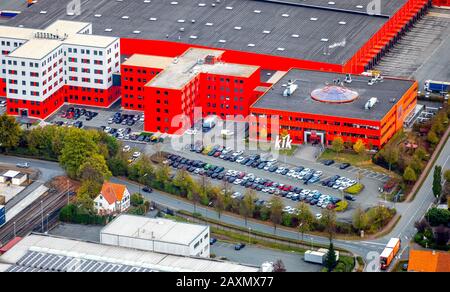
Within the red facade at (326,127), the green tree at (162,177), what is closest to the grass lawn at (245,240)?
the green tree at (162,177)

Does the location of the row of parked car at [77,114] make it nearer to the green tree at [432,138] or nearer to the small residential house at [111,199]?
the small residential house at [111,199]

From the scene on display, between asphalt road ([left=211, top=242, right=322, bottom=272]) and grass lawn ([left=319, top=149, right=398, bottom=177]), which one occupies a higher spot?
asphalt road ([left=211, top=242, right=322, bottom=272])

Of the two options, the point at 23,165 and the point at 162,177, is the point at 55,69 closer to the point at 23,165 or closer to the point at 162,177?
the point at 23,165

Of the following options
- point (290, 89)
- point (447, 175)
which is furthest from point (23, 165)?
point (447, 175)

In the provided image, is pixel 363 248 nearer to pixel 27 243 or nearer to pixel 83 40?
pixel 27 243

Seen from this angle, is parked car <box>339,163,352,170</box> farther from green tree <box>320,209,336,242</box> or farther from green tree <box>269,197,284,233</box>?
green tree <box>320,209,336,242</box>

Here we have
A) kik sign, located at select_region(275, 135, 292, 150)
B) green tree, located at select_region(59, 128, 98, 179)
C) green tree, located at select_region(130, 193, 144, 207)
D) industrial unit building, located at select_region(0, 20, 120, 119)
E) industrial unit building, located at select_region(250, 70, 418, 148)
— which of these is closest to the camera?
green tree, located at select_region(130, 193, 144, 207)

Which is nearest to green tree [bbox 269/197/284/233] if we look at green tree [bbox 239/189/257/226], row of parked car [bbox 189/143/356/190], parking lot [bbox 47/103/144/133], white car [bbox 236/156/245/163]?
green tree [bbox 239/189/257/226]
